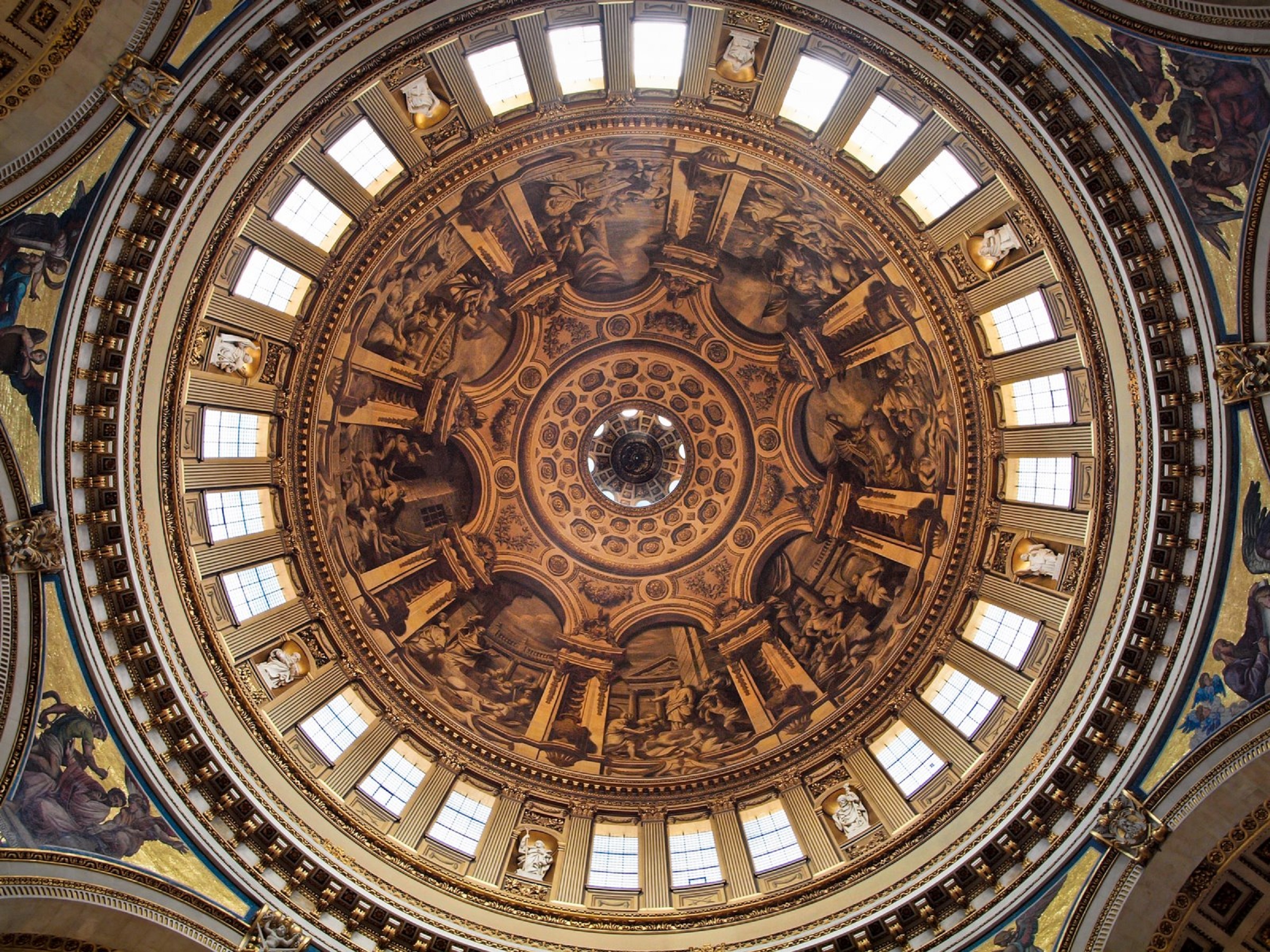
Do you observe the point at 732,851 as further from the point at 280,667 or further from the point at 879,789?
the point at 280,667

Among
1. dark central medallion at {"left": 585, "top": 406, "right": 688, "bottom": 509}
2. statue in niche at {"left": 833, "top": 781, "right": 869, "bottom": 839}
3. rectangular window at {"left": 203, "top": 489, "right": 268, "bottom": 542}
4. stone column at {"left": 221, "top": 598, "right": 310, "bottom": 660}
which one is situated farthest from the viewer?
dark central medallion at {"left": 585, "top": 406, "right": 688, "bottom": 509}

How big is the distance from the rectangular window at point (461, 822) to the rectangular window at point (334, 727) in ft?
10.4

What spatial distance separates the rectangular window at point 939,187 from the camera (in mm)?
20953

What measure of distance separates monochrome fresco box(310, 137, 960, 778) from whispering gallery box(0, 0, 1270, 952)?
159 mm

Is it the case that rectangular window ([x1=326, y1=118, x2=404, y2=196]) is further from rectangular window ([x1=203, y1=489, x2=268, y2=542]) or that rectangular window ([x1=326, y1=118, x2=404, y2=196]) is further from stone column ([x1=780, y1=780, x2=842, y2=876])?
stone column ([x1=780, y1=780, x2=842, y2=876])

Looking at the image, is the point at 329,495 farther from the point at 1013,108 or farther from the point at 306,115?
the point at 1013,108

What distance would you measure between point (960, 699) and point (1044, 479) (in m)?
6.35

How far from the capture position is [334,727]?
23531 millimetres

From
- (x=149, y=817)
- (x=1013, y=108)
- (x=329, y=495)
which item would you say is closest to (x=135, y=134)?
(x=329, y=495)

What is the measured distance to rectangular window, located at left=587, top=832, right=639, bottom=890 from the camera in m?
22.8

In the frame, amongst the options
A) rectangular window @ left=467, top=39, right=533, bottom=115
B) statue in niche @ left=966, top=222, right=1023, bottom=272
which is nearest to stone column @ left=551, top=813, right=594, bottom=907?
statue in niche @ left=966, top=222, right=1023, bottom=272

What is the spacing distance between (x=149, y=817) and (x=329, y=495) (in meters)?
9.82

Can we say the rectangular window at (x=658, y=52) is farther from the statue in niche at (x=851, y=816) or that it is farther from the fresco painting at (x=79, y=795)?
the statue in niche at (x=851, y=816)

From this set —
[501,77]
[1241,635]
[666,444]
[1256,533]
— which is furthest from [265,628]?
[1256,533]
